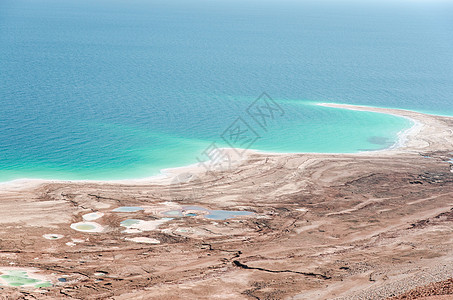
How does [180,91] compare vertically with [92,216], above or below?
above

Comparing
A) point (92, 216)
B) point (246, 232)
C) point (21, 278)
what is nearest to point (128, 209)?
point (92, 216)

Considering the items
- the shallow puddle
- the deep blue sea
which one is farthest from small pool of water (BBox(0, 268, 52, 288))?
the deep blue sea

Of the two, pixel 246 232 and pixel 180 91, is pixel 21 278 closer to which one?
pixel 246 232

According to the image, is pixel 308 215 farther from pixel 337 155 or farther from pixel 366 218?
pixel 337 155

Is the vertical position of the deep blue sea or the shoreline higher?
the deep blue sea

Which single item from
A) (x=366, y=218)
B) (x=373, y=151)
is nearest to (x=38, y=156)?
(x=366, y=218)

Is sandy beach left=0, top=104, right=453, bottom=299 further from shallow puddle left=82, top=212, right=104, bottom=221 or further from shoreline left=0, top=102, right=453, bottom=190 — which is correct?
shoreline left=0, top=102, right=453, bottom=190
